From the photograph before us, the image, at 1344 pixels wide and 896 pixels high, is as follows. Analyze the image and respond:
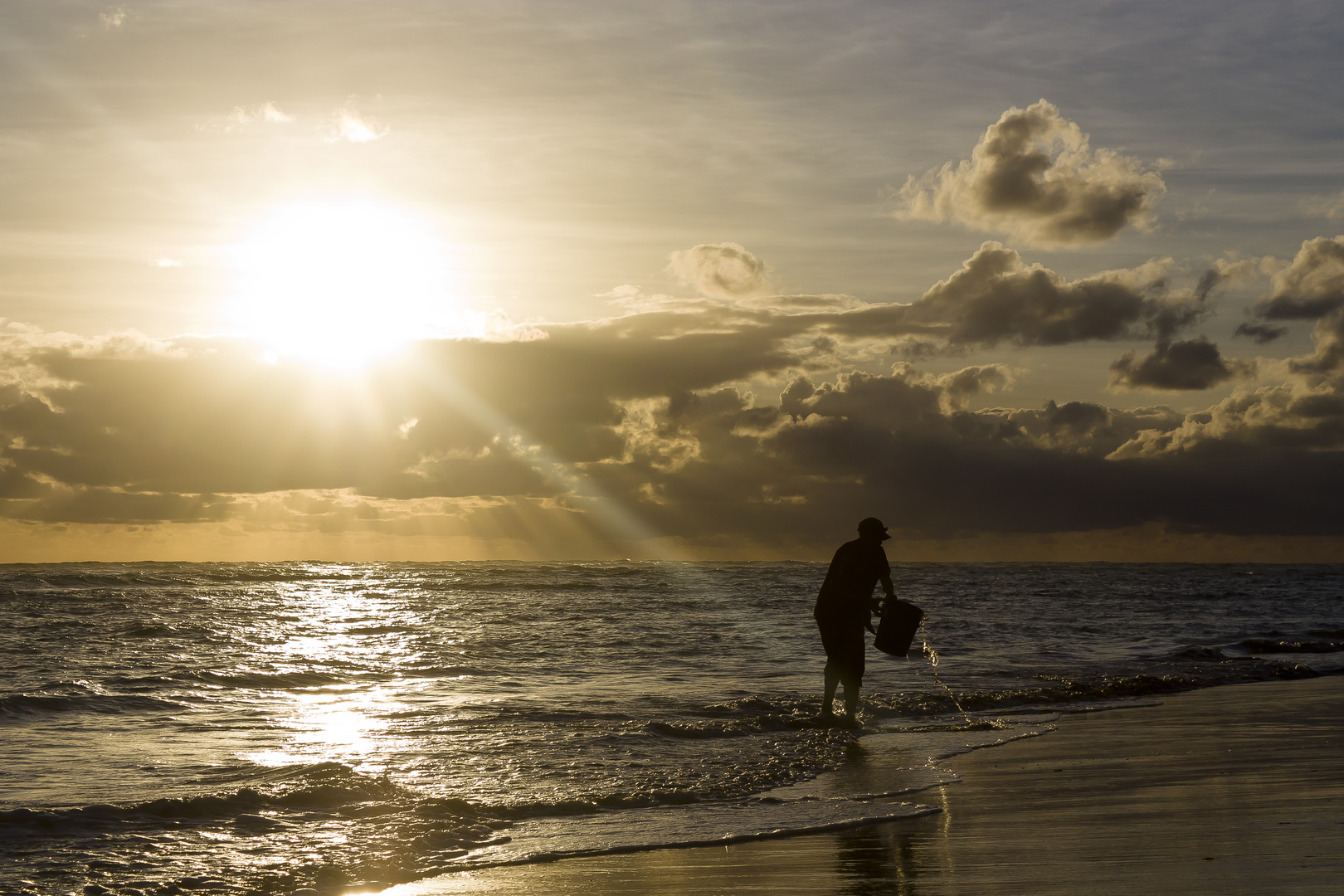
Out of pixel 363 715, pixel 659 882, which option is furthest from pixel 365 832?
pixel 363 715

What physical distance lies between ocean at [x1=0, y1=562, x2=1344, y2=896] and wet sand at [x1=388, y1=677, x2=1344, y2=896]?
1.31ft

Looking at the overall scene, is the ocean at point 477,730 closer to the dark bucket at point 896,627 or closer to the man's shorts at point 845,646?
the man's shorts at point 845,646

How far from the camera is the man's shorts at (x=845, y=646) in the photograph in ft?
31.8

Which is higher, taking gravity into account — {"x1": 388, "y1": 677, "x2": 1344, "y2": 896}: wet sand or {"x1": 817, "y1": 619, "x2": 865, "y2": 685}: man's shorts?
{"x1": 817, "y1": 619, "x2": 865, "y2": 685}: man's shorts

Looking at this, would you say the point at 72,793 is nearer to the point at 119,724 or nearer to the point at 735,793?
the point at 119,724

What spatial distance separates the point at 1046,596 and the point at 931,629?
2072 cm

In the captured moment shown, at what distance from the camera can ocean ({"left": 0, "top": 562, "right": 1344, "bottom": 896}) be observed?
18.7ft

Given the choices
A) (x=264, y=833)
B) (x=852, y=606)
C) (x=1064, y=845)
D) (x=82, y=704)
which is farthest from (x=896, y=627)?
(x=82, y=704)

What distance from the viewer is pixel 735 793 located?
7.06m

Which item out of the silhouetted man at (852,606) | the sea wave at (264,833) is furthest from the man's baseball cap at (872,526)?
the sea wave at (264,833)

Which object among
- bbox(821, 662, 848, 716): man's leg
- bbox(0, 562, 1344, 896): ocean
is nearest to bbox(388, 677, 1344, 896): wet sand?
bbox(0, 562, 1344, 896): ocean

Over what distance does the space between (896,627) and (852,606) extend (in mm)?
435

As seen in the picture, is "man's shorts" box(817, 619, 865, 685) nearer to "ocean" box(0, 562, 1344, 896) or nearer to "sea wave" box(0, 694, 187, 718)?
"ocean" box(0, 562, 1344, 896)

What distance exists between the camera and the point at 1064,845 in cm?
511
